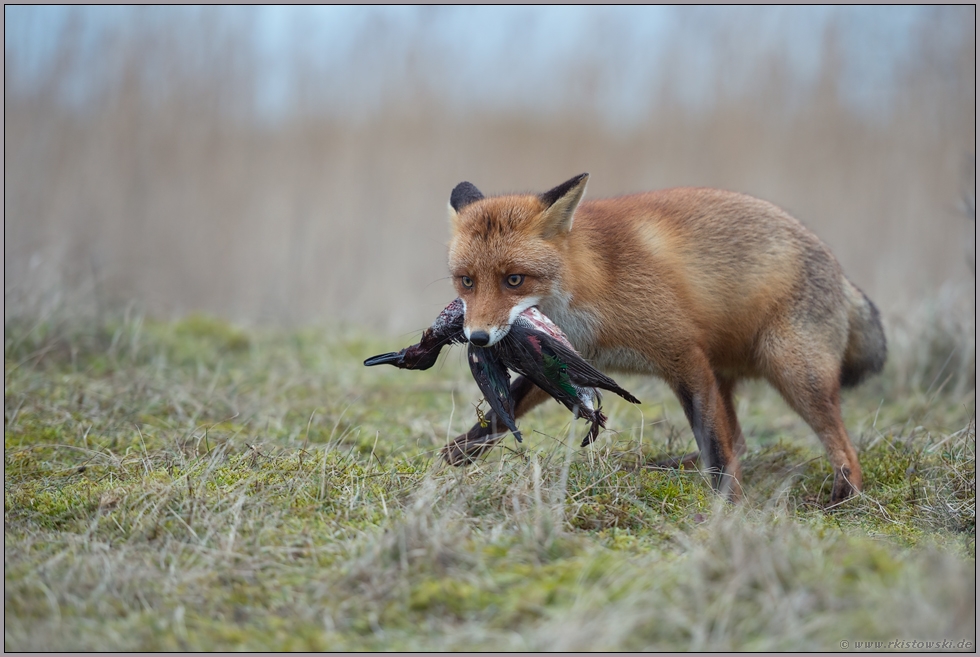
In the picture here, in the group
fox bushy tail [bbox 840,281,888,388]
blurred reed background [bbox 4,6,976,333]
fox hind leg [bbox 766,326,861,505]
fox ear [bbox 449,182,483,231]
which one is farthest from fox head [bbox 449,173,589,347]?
blurred reed background [bbox 4,6,976,333]

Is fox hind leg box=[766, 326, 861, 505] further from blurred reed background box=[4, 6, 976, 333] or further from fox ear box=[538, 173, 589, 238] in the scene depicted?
blurred reed background box=[4, 6, 976, 333]

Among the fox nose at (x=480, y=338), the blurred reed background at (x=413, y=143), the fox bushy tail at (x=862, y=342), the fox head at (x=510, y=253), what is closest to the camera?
the fox nose at (x=480, y=338)

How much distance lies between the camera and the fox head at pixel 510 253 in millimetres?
3672

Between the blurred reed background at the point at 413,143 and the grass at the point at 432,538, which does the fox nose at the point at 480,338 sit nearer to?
the grass at the point at 432,538

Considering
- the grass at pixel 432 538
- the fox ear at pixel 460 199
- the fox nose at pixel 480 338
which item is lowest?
the grass at pixel 432 538

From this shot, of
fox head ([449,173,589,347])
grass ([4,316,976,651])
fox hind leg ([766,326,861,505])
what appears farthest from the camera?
fox hind leg ([766,326,861,505])

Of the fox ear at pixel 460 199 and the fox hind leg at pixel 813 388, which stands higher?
the fox ear at pixel 460 199

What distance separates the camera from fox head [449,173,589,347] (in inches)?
145

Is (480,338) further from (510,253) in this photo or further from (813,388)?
(813,388)

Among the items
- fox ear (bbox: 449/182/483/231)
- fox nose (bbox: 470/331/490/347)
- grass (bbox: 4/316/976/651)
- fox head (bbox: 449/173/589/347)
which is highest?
fox ear (bbox: 449/182/483/231)

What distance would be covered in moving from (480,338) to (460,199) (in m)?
1.36

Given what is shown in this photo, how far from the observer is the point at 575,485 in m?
3.31

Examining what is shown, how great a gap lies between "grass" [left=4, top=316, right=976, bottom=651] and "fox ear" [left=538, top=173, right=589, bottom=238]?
123 centimetres

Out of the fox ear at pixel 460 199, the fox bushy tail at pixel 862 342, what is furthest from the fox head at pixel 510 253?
the fox bushy tail at pixel 862 342
